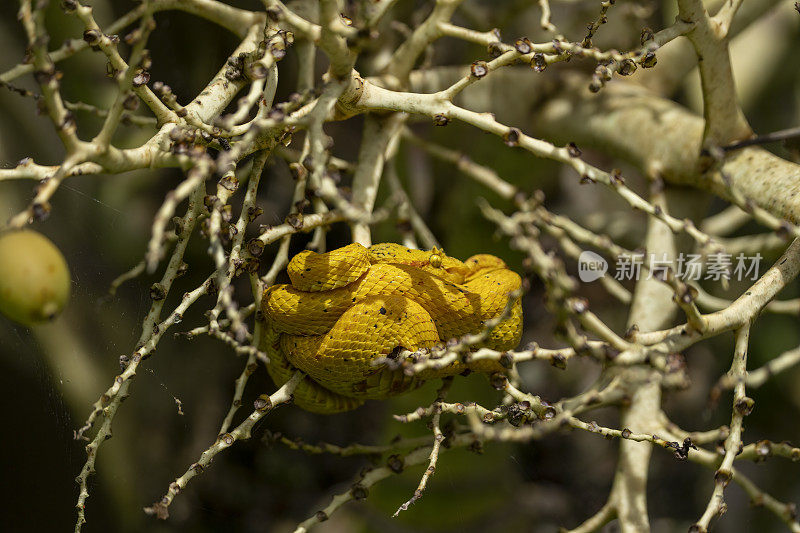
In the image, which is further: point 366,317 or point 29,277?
point 366,317

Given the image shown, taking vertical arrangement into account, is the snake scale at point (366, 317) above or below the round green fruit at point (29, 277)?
above

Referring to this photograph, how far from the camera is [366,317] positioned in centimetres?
99

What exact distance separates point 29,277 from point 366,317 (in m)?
0.45

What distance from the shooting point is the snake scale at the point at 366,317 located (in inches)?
39.3

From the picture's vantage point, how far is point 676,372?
83 cm

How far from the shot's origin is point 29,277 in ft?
2.48

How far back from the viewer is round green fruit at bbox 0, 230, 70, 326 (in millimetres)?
Result: 750

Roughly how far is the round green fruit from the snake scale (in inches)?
13.3

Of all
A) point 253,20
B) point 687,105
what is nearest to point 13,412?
point 253,20

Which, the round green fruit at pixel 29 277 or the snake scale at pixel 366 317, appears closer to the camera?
the round green fruit at pixel 29 277

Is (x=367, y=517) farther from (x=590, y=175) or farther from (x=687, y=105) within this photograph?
(x=687, y=105)

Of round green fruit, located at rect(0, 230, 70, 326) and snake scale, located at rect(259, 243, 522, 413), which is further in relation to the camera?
snake scale, located at rect(259, 243, 522, 413)

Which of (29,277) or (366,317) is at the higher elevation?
(366,317)

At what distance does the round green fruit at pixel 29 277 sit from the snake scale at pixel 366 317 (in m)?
0.34
